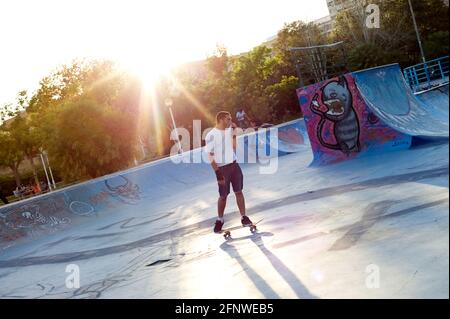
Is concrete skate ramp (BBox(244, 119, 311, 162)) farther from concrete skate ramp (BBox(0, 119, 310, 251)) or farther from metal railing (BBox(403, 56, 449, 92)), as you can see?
metal railing (BBox(403, 56, 449, 92))

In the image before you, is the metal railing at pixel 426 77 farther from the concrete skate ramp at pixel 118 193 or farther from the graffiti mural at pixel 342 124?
the graffiti mural at pixel 342 124

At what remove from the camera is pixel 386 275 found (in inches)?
157

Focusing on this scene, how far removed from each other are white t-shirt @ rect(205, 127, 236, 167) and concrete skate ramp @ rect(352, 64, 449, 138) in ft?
17.0

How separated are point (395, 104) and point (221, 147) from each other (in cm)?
690

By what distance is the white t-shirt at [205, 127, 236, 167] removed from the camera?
7059 millimetres

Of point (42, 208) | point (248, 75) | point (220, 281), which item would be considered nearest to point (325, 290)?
point (220, 281)

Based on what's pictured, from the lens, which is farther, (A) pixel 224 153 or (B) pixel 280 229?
(A) pixel 224 153

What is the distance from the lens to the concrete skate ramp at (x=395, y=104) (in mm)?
11378

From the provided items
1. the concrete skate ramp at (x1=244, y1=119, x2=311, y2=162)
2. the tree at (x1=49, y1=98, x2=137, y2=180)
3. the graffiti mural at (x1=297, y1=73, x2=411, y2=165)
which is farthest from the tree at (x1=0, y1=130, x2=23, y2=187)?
the graffiti mural at (x1=297, y1=73, x2=411, y2=165)

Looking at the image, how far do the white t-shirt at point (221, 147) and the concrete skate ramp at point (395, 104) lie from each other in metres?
5.17

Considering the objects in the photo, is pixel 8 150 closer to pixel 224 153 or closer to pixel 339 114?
A: pixel 339 114

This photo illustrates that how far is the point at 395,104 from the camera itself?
12516mm

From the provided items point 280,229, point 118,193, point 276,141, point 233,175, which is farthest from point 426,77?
point 280,229

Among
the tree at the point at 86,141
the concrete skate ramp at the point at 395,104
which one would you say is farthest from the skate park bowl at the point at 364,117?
the tree at the point at 86,141
